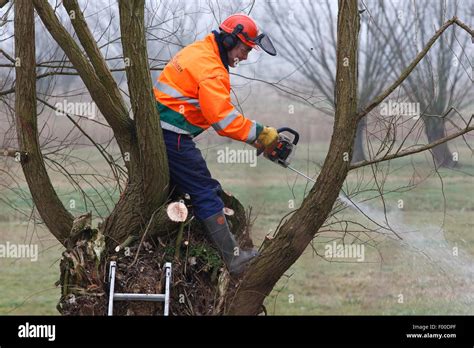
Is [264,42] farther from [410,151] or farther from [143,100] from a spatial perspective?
[410,151]

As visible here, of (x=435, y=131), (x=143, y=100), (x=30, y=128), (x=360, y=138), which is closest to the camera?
(x=143, y=100)

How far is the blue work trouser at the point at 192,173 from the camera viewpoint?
16.0ft

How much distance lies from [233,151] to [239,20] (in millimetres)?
1362

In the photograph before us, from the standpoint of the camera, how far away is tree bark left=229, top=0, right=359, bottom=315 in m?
4.57

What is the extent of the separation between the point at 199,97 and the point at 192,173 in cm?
58

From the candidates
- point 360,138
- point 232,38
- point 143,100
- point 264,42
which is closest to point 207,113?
point 143,100

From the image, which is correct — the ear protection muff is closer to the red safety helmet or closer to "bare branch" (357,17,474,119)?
the red safety helmet

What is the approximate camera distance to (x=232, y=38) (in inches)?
188

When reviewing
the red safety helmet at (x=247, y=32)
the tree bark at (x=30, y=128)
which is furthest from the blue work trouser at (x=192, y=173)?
the tree bark at (x=30, y=128)

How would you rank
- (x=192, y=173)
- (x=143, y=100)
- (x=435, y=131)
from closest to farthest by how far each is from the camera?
(x=143, y=100) < (x=192, y=173) < (x=435, y=131)

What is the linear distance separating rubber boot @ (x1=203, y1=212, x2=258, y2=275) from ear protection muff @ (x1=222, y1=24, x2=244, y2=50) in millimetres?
1161

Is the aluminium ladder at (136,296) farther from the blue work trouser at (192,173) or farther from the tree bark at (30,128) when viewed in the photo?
the tree bark at (30,128)

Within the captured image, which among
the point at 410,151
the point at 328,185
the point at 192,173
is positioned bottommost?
the point at 328,185
